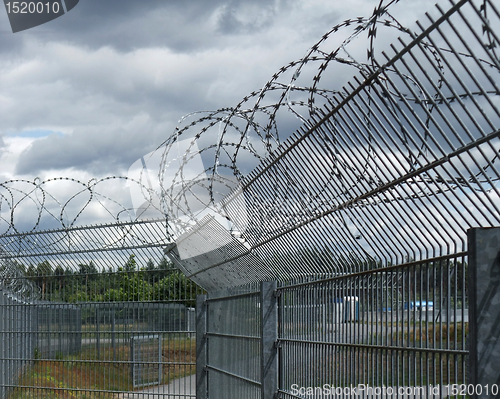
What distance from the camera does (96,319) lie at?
1200 cm

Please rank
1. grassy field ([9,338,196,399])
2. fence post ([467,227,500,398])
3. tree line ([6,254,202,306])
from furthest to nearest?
1. tree line ([6,254,202,306])
2. grassy field ([9,338,196,399])
3. fence post ([467,227,500,398])

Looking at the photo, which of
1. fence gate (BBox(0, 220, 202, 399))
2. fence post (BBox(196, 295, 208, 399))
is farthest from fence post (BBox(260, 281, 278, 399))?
fence gate (BBox(0, 220, 202, 399))

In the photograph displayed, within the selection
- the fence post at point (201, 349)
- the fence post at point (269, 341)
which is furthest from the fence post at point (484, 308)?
the fence post at point (201, 349)

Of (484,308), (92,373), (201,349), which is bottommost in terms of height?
(92,373)

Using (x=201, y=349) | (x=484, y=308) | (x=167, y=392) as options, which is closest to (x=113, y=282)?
(x=167, y=392)

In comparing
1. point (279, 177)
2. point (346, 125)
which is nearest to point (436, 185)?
point (346, 125)

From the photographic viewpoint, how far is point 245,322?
685 cm

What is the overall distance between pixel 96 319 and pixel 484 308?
10116 millimetres

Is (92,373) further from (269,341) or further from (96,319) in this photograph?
(269,341)

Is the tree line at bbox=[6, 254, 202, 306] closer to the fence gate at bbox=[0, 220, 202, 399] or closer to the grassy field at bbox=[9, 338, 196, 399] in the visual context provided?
the fence gate at bbox=[0, 220, 202, 399]

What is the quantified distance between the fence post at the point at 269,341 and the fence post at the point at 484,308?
3119 mm

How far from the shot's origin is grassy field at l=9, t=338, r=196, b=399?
36.3 ft

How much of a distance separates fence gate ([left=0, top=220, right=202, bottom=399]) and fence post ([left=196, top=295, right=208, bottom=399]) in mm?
1468

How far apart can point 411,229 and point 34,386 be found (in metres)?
11.1
